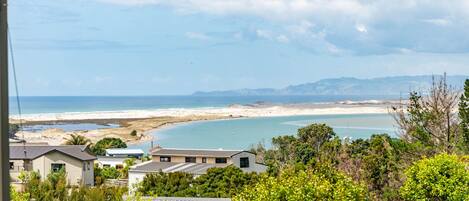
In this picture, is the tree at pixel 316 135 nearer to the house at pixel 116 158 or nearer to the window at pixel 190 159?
the window at pixel 190 159

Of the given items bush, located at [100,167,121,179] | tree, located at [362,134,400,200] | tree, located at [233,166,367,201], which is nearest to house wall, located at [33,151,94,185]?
bush, located at [100,167,121,179]

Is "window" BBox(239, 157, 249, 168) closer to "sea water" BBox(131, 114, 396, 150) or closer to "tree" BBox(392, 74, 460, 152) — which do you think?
"tree" BBox(392, 74, 460, 152)

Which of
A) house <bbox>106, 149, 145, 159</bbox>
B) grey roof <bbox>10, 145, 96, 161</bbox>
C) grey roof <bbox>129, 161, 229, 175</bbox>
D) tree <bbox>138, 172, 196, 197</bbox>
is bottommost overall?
tree <bbox>138, 172, 196, 197</bbox>

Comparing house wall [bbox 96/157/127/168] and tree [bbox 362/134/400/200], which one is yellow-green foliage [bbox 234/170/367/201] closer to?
tree [bbox 362/134/400/200]

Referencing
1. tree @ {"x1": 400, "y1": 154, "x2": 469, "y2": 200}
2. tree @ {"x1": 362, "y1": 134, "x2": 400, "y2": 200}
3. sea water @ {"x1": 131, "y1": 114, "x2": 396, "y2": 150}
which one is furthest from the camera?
sea water @ {"x1": 131, "y1": 114, "x2": 396, "y2": 150}

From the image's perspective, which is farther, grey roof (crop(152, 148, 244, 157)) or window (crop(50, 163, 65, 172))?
grey roof (crop(152, 148, 244, 157))

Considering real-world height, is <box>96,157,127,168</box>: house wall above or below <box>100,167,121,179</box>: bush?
above

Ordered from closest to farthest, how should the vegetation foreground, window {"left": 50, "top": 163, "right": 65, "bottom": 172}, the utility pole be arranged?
the utility pole < the vegetation foreground < window {"left": 50, "top": 163, "right": 65, "bottom": 172}

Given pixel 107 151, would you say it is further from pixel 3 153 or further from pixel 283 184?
pixel 3 153
